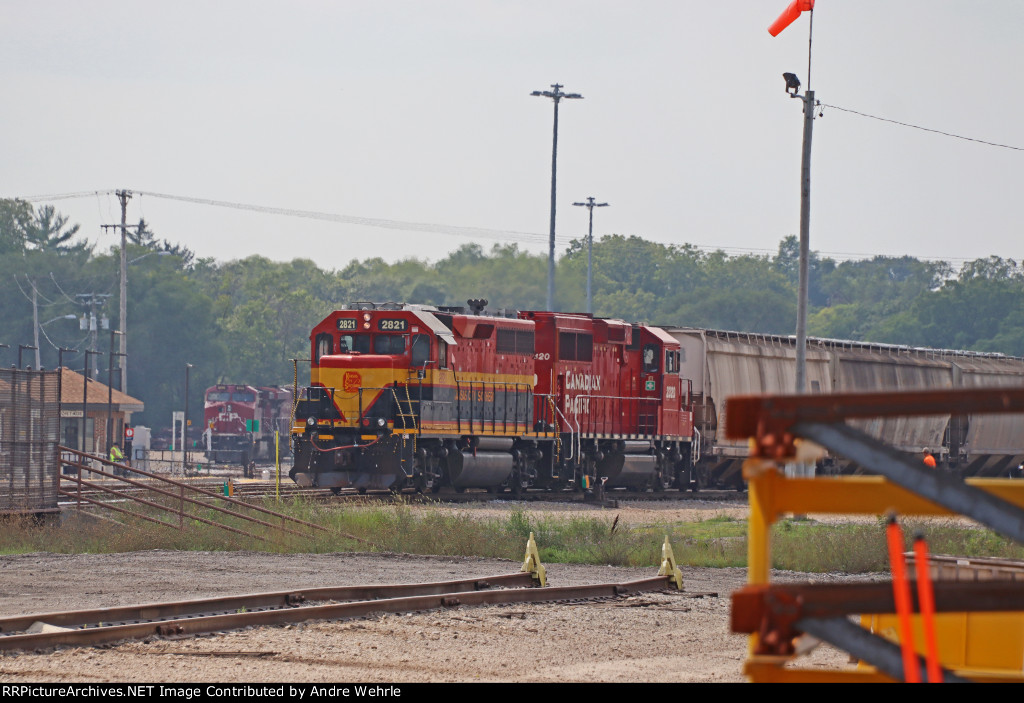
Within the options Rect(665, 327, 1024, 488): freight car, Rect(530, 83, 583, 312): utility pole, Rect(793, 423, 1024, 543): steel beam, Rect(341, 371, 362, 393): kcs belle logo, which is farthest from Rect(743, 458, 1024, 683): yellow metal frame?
Rect(530, 83, 583, 312): utility pole

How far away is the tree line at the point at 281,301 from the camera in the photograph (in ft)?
317

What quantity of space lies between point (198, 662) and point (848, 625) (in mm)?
6378

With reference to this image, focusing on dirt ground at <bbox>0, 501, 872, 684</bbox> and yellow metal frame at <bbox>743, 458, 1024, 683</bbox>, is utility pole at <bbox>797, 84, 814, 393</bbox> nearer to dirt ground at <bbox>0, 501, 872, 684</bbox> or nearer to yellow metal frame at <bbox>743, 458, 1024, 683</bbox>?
dirt ground at <bbox>0, 501, 872, 684</bbox>

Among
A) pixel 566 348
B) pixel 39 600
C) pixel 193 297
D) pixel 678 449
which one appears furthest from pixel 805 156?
pixel 193 297

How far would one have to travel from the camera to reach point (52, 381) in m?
21.7

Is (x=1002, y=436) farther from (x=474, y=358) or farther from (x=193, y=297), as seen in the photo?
(x=193, y=297)

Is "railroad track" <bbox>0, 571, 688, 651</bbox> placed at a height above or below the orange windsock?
below

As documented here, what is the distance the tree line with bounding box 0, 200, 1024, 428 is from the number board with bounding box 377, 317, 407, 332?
38.3m

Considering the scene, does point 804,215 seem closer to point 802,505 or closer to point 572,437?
point 572,437

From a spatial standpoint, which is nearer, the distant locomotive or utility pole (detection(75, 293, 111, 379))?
the distant locomotive

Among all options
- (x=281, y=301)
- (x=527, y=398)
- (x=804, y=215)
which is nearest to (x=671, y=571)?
(x=804, y=215)

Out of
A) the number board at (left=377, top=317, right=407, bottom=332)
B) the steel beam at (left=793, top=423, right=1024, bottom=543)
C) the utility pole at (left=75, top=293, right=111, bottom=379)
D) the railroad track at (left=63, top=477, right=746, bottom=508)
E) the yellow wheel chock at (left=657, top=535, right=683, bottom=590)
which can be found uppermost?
the utility pole at (left=75, top=293, right=111, bottom=379)

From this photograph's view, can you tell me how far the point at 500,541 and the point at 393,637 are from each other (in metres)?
8.16

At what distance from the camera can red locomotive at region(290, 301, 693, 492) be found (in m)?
27.5
